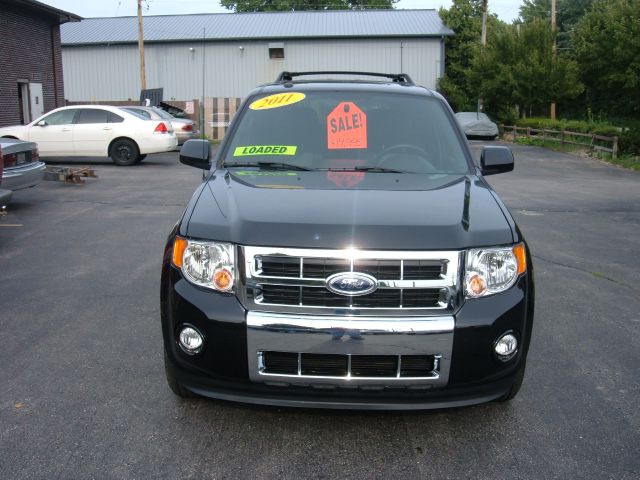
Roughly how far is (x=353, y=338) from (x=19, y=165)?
8625 mm

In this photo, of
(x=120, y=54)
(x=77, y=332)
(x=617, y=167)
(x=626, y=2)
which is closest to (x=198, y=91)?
(x=120, y=54)

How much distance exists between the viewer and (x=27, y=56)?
24.2 meters

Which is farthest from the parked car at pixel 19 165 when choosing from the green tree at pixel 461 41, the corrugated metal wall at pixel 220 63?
the green tree at pixel 461 41

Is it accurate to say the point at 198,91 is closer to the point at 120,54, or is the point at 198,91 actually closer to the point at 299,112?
the point at 120,54

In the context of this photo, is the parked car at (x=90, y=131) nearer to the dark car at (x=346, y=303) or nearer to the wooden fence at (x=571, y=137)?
the wooden fence at (x=571, y=137)

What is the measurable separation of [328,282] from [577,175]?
16.5m

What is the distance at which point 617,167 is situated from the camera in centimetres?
2042

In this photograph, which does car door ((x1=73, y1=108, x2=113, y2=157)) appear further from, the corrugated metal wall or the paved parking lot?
the corrugated metal wall

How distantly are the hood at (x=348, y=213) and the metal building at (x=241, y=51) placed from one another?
40023mm

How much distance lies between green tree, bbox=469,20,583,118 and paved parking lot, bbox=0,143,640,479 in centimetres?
3016

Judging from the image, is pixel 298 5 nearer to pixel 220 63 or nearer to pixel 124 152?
pixel 220 63

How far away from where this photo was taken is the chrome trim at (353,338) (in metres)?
2.97

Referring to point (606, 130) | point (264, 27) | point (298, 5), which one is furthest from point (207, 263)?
point (298, 5)

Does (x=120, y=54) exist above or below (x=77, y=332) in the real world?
above
